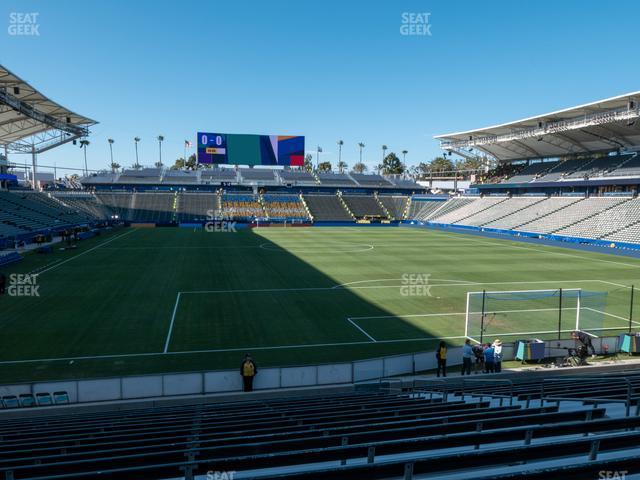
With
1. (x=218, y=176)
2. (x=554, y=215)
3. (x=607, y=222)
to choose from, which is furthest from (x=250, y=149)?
(x=607, y=222)

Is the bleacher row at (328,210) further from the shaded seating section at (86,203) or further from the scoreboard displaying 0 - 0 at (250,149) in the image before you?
the scoreboard displaying 0 - 0 at (250,149)

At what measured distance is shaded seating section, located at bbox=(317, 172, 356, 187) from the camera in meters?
102

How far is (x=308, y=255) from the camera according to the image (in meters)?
45.5

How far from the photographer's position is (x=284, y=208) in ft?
293

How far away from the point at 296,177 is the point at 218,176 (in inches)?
707

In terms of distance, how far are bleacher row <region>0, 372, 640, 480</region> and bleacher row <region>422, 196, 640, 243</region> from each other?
51.2 metres

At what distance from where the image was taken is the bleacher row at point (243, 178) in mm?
94000

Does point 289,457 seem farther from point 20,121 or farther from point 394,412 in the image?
point 20,121

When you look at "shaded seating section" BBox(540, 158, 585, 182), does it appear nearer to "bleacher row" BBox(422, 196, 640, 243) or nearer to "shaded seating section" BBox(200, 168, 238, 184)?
"bleacher row" BBox(422, 196, 640, 243)

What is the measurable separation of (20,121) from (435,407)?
6163 cm

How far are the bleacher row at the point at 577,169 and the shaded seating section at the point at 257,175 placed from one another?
159ft

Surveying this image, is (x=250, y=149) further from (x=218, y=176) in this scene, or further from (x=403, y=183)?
(x=403, y=183)

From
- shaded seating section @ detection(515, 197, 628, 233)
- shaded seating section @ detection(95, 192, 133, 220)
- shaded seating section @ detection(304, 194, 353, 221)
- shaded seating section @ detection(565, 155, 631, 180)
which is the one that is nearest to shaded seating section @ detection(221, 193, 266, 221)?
shaded seating section @ detection(304, 194, 353, 221)

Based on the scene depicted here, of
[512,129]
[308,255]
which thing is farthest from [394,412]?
[512,129]
